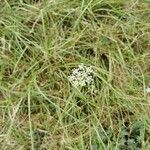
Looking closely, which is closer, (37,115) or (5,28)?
(37,115)

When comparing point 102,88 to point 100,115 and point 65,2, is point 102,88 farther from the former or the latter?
point 65,2

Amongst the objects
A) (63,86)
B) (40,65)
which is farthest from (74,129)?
(40,65)

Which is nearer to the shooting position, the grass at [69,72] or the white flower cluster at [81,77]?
the grass at [69,72]

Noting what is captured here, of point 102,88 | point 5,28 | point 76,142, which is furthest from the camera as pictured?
point 5,28
